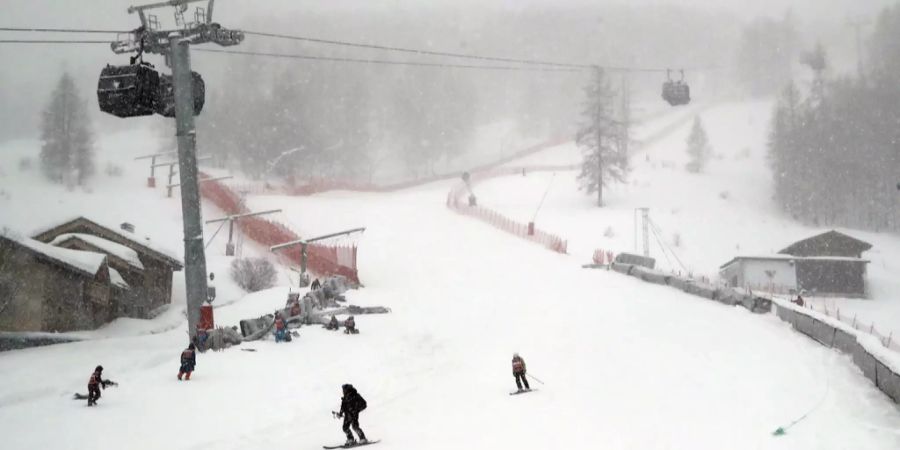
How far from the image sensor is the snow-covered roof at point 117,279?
26.4 meters

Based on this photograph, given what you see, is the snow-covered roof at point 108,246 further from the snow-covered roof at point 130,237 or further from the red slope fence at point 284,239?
the red slope fence at point 284,239

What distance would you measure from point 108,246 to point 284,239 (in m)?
11.3

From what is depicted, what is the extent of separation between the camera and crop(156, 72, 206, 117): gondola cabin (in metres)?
15.4

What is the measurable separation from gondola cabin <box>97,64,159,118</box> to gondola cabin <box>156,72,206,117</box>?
731mm

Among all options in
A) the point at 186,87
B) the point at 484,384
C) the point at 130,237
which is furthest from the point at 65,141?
the point at 484,384

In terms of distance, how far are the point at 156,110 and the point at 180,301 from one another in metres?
Answer: 19.1

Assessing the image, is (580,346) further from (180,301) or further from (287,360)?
(180,301)

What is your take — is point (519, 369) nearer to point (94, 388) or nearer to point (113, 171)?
point (94, 388)

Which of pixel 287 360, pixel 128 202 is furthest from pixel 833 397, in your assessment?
pixel 128 202

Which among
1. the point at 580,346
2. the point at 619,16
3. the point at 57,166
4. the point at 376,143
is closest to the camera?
the point at 580,346

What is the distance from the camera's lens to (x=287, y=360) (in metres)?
16.5

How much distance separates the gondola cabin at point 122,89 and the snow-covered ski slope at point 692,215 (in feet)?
94.0

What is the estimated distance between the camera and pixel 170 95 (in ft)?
52.1

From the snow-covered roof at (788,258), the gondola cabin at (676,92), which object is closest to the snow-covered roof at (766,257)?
the snow-covered roof at (788,258)
